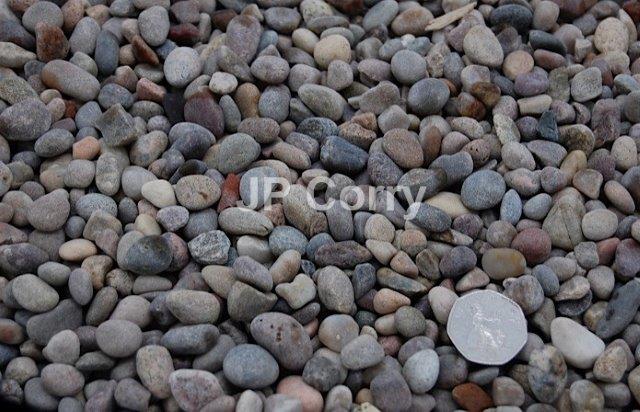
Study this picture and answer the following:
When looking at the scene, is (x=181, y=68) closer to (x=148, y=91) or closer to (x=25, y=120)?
(x=148, y=91)

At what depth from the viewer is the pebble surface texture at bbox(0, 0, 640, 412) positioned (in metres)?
0.92

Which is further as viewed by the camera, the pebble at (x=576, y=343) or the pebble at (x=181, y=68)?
A: the pebble at (x=181, y=68)

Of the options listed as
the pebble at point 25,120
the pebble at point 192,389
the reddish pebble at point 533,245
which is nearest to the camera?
Answer: the pebble at point 192,389

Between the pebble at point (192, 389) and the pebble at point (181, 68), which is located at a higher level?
the pebble at point (181, 68)

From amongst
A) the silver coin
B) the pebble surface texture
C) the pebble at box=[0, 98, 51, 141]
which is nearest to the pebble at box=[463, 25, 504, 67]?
the pebble surface texture

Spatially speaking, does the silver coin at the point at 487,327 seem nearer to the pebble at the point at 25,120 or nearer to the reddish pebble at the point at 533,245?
the reddish pebble at the point at 533,245

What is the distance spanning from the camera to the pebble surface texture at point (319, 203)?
92 centimetres

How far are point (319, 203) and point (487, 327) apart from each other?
0.32m

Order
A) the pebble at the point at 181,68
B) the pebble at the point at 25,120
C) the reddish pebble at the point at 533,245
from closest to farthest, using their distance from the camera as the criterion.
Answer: the reddish pebble at the point at 533,245
the pebble at the point at 25,120
the pebble at the point at 181,68

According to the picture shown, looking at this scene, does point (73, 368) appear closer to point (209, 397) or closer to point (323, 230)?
point (209, 397)

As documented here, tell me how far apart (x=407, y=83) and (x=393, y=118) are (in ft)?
0.37

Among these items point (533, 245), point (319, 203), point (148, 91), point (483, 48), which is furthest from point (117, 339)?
point (483, 48)

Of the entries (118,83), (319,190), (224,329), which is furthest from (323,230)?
(118,83)

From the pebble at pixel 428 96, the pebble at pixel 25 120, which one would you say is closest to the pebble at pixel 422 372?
the pebble at pixel 428 96
